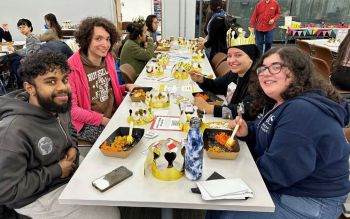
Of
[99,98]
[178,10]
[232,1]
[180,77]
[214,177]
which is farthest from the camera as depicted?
[232,1]

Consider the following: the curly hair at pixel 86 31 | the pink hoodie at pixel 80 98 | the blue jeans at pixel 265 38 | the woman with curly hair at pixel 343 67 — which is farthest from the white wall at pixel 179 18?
the pink hoodie at pixel 80 98

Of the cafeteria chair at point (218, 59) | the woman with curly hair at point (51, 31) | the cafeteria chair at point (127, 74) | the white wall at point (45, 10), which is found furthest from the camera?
the white wall at point (45, 10)

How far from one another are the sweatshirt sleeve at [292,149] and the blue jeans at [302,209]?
0.11 meters

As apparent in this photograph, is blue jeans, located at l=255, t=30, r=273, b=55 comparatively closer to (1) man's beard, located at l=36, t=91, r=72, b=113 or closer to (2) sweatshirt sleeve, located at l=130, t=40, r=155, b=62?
Result: (2) sweatshirt sleeve, located at l=130, t=40, r=155, b=62

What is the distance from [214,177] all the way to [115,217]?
55 cm

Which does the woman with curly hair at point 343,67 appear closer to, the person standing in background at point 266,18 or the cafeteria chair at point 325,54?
the cafeteria chair at point 325,54

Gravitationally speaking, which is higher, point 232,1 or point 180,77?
point 232,1

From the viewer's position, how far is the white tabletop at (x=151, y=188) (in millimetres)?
1035

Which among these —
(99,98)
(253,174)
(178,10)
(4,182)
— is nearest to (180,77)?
(99,98)

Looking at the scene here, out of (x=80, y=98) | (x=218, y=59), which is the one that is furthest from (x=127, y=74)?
(x=218, y=59)

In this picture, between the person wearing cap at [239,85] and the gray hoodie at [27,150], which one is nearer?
the gray hoodie at [27,150]

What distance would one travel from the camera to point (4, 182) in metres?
1.05

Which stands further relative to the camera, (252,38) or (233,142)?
(252,38)

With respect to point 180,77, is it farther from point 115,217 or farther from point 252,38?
point 115,217
